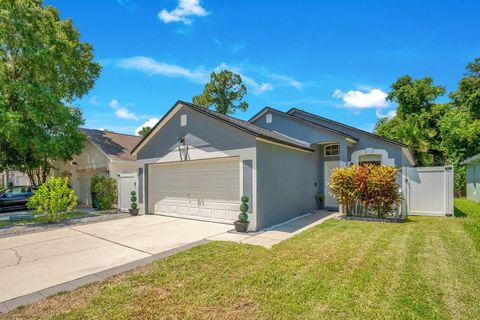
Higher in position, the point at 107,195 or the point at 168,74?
the point at 168,74

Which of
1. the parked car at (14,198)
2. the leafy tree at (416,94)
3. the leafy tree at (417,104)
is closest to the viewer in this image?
the parked car at (14,198)

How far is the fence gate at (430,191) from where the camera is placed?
33.7 ft

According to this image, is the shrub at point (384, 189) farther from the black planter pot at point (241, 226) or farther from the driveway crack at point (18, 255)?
the driveway crack at point (18, 255)

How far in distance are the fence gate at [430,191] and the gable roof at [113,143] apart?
15227 millimetres

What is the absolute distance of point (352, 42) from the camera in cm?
1152

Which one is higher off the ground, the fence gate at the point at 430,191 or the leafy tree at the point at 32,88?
the leafy tree at the point at 32,88

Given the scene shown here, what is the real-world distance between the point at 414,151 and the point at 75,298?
63.0 ft

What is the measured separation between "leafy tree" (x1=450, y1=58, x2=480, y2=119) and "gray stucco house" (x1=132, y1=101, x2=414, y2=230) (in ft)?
57.4

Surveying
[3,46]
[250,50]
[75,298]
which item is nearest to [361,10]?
[250,50]

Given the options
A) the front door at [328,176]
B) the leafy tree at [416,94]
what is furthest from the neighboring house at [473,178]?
the front door at [328,176]

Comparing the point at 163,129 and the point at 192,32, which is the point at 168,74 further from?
the point at 163,129

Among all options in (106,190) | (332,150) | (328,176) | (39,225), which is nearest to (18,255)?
(39,225)

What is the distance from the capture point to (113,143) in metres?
20.2

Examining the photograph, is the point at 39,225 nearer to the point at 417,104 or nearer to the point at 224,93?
the point at 224,93
